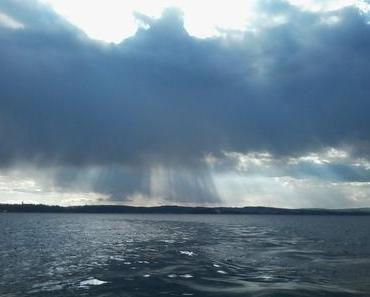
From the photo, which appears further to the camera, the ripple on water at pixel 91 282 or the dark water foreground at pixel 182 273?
the ripple on water at pixel 91 282

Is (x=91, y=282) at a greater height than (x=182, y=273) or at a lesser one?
lesser

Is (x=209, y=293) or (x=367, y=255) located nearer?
(x=209, y=293)

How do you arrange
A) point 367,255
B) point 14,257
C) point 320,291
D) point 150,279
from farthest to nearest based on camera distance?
point 367,255 < point 14,257 < point 150,279 < point 320,291

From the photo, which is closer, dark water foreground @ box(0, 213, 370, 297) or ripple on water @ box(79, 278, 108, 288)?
dark water foreground @ box(0, 213, 370, 297)

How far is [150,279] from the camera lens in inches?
1348

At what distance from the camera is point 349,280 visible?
3519 cm

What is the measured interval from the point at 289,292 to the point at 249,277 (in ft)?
20.4

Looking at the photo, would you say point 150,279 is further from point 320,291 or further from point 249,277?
point 320,291

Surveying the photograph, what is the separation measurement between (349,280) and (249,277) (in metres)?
7.31

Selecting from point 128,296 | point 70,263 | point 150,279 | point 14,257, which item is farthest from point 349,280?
point 14,257

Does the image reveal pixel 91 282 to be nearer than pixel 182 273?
Yes

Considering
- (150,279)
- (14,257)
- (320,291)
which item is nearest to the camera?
(320,291)

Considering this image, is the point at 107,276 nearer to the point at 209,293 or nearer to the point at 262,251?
the point at 209,293

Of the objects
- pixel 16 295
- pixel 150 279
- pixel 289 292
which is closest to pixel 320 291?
pixel 289 292
